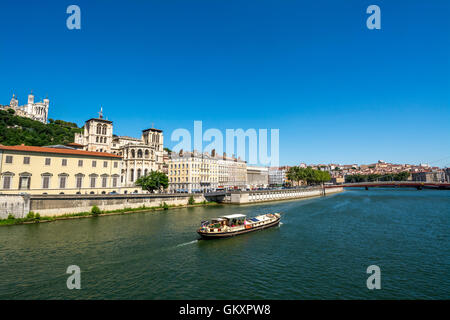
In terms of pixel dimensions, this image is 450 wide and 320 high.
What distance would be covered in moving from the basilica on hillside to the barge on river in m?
59.6

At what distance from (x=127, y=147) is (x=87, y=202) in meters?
45.6

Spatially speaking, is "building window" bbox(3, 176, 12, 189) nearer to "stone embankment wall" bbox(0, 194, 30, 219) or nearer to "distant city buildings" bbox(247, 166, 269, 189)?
"stone embankment wall" bbox(0, 194, 30, 219)

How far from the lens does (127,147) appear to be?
299ft

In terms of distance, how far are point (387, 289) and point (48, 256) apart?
96.5 feet

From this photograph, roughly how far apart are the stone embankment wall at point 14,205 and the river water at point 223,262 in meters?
4.33

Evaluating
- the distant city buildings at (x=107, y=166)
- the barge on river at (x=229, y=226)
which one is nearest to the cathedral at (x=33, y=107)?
the distant city buildings at (x=107, y=166)

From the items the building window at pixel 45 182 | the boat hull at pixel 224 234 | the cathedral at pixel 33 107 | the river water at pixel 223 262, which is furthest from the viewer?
the cathedral at pixel 33 107

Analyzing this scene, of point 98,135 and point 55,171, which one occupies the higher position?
point 98,135

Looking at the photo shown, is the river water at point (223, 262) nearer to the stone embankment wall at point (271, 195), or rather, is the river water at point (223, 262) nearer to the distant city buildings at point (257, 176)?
A: the stone embankment wall at point (271, 195)

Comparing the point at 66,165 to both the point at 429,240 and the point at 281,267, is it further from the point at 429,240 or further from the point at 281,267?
the point at 429,240

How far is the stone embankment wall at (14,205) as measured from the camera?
38.9m

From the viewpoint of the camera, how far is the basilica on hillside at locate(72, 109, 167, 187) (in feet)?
290

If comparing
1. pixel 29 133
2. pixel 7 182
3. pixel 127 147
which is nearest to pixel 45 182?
pixel 7 182

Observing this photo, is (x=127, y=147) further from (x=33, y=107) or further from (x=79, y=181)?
(x=33, y=107)
